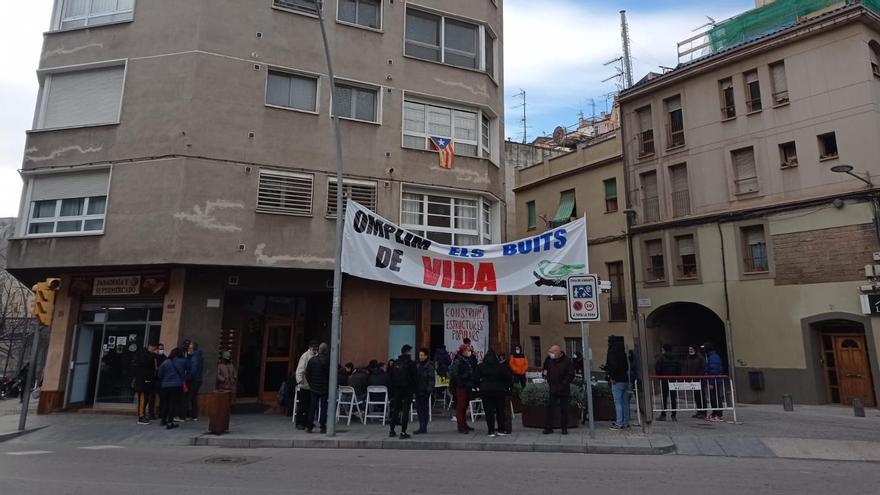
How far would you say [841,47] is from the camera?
19281 mm

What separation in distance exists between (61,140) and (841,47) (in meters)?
25.5

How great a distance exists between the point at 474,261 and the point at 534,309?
16.7 m

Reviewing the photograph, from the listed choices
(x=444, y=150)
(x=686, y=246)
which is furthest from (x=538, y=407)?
(x=686, y=246)

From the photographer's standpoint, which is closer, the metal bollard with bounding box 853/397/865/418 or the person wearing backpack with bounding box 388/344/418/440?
the person wearing backpack with bounding box 388/344/418/440

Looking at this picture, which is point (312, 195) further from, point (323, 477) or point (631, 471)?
point (631, 471)

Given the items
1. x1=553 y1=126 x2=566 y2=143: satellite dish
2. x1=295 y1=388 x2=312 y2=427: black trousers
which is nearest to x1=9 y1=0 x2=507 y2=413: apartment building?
x1=295 y1=388 x2=312 y2=427: black trousers

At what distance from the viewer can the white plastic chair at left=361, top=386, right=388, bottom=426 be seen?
1315 cm

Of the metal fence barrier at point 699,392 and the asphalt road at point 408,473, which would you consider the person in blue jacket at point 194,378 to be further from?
the metal fence barrier at point 699,392

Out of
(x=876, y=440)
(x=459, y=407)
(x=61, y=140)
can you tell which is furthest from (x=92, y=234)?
(x=876, y=440)

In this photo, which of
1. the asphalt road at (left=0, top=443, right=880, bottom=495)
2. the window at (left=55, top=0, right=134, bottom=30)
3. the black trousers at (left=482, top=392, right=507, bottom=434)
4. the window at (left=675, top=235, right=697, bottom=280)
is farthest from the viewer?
the window at (left=675, top=235, right=697, bottom=280)

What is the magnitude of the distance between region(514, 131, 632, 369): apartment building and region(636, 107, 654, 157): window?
1.21m

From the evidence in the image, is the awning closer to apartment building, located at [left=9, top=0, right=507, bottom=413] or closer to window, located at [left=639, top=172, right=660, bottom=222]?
window, located at [left=639, top=172, right=660, bottom=222]

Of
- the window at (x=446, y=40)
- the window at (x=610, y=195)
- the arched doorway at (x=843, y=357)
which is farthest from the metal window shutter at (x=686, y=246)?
the window at (x=446, y=40)

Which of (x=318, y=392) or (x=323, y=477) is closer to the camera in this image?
(x=323, y=477)
